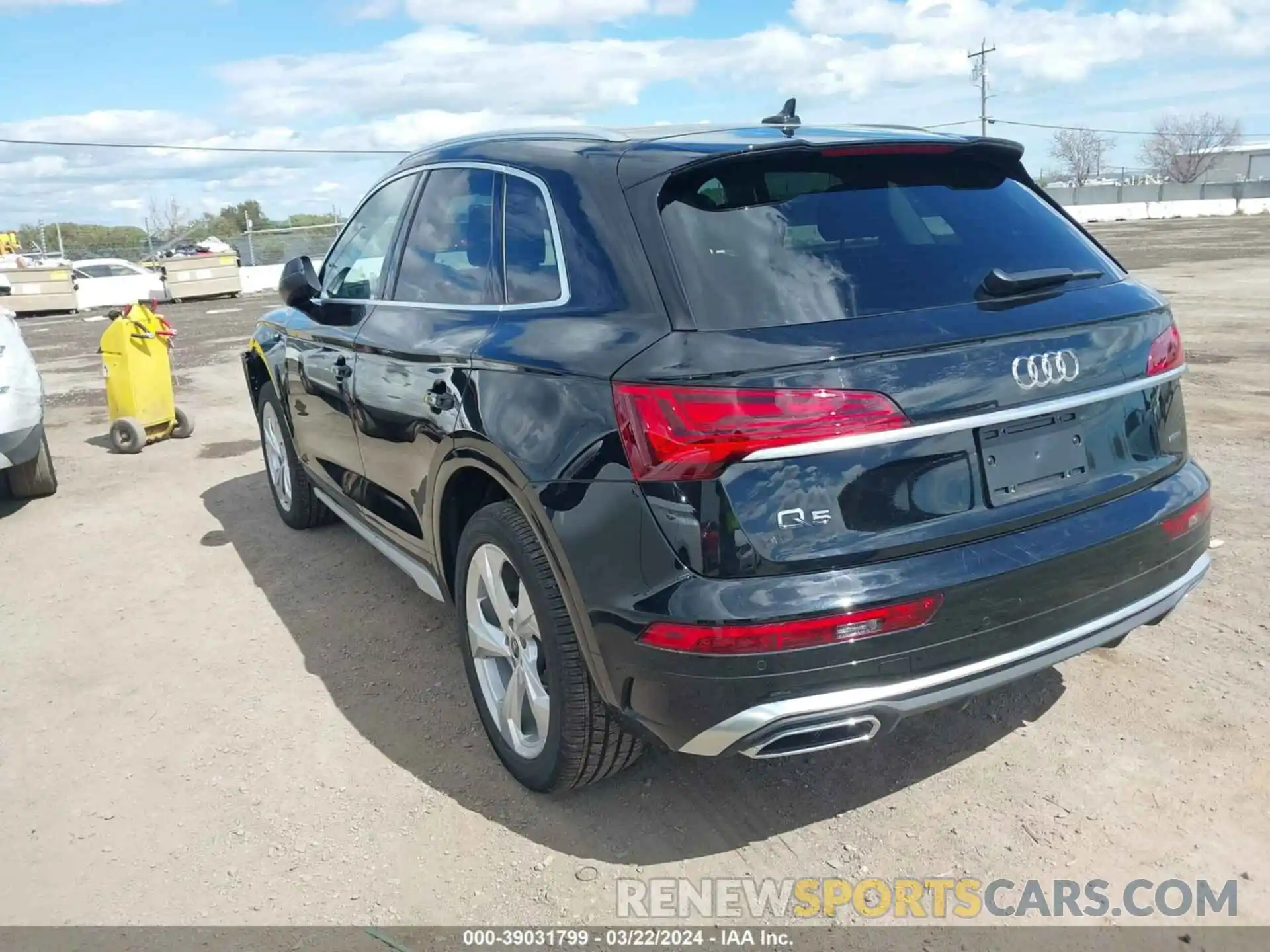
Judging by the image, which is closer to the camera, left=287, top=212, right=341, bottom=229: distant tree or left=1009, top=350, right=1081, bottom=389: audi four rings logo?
left=1009, top=350, right=1081, bottom=389: audi four rings logo

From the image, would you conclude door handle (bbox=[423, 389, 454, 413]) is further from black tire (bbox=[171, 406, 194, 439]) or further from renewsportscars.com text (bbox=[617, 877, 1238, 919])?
black tire (bbox=[171, 406, 194, 439])

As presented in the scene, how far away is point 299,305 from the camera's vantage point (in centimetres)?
461

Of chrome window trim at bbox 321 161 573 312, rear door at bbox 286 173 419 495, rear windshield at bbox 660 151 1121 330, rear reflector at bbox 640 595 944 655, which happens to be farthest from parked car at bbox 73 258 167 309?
rear reflector at bbox 640 595 944 655

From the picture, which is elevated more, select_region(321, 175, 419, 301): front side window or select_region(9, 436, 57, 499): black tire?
select_region(321, 175, 419, 301): front side window

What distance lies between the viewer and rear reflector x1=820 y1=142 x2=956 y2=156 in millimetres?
2637

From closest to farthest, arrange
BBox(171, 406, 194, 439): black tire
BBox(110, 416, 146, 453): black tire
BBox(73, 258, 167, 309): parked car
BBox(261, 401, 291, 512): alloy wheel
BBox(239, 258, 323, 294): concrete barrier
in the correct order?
BBox(261, 401, 291, 512): alloy wheel < BBox(110, 416, 146, 453): black tire < BBox(171, 406, 194, 439): black tire < BBox(73, 258, 167, 309): parked car < BBox(239, 258, 323, 294): concrete barrier

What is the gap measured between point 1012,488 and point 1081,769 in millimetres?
1085

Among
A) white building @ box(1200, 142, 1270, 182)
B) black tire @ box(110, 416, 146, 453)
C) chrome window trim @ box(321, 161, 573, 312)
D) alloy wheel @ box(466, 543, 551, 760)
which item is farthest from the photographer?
white building @ box(1200, 142, 1270, 182)

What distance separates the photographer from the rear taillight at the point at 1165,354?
2703 mm

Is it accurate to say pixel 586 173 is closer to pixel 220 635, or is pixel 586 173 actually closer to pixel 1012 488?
pixel 1012 488

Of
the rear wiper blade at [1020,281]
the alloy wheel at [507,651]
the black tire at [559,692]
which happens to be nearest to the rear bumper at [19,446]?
the alloy wheel at [507,651]

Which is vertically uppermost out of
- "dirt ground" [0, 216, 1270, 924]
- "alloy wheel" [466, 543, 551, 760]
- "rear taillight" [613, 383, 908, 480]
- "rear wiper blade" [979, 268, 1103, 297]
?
"rear wiper blade" [979, 268, 1103, 297]

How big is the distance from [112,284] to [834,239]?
1223 inches
